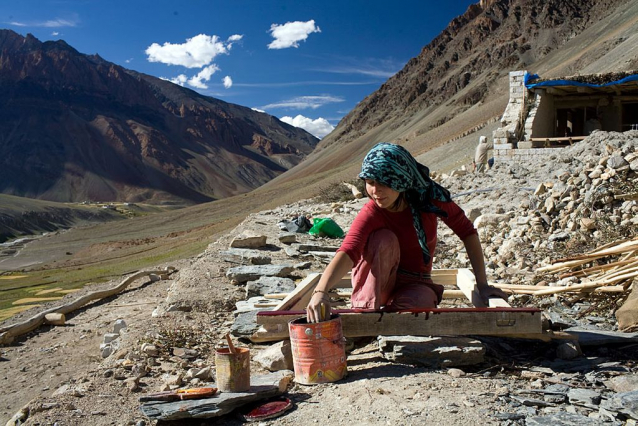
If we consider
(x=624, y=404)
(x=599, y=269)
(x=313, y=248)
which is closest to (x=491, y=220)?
(x=313, y=248)

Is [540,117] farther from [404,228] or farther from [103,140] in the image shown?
[103,140]

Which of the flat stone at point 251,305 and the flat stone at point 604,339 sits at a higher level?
the flat stone at point 251,305

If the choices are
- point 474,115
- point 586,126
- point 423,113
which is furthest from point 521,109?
point 423,113

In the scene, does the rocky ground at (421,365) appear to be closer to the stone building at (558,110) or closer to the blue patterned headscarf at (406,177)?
the blue patterned headscarf at (406,177)

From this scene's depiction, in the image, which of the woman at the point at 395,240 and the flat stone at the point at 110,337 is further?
the flat stone at the point at 110,337

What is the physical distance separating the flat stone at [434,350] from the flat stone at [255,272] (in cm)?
373

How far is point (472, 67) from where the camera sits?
76438 mm

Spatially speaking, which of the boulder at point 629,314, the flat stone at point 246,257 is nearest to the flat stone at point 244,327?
the boulder at point 629,314

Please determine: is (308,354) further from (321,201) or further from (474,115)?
(474,115)

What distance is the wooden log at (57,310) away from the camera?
8.55 metres

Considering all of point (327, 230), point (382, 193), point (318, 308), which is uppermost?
point (382, 193)

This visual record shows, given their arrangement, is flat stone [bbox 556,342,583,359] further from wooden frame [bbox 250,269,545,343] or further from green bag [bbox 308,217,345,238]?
green bag [bbox 308,217,345,238]

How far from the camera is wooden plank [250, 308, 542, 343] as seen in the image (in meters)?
3.41

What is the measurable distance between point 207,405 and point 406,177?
63.0 inches
